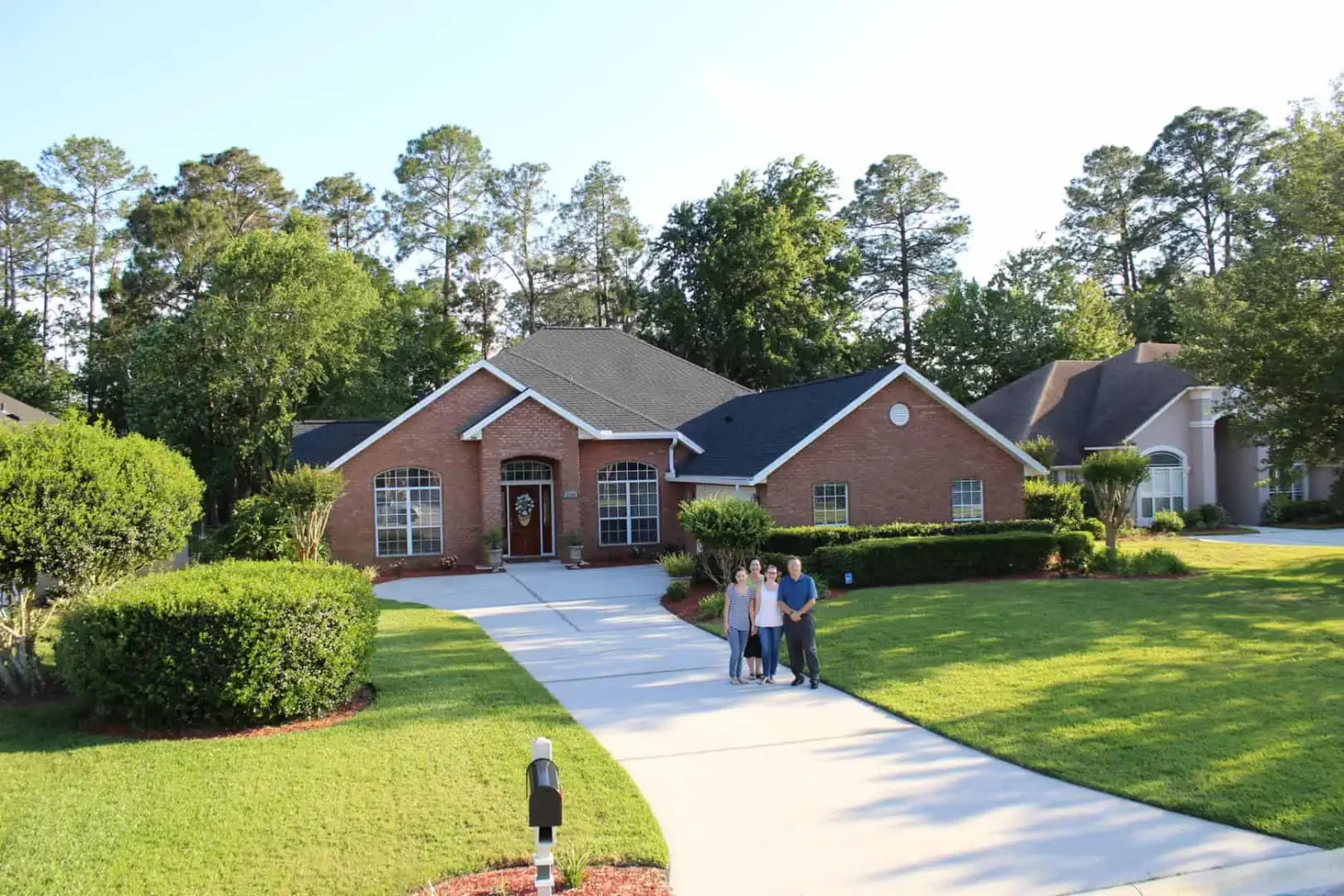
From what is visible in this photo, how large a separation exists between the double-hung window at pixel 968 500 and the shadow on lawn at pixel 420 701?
548 inches

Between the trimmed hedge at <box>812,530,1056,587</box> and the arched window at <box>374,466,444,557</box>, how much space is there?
10650 millimetres

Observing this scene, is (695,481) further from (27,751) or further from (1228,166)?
(1228,166)

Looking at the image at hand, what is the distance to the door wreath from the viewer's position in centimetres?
2695

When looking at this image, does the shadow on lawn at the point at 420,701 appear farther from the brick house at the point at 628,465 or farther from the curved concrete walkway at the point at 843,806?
the brick house at the point at 628,465

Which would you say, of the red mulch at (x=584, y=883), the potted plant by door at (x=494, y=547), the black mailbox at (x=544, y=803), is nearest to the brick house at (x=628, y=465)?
the potted plant by door at (x=494, y=547)

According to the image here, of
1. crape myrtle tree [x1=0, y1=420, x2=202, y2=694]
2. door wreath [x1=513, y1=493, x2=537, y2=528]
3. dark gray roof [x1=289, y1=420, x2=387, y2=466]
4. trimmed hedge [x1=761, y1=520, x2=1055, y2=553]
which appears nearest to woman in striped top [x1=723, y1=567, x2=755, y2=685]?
crape myrtle tree [x1=0, y1=420, x2=202, y2=694]

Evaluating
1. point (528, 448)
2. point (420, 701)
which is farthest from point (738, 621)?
point (528, 448)

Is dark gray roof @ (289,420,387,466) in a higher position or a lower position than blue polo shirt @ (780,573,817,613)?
higher

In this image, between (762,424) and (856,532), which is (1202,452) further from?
(856,532)

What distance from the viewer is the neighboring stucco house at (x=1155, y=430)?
34344mm

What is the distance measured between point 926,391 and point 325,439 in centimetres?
1772

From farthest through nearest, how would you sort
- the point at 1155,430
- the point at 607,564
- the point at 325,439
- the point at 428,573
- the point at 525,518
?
the point at 1155,430 → the point at 325,439 → the point at 525,518 → the point at 607,564 → the point at 428,573

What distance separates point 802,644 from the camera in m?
11.7

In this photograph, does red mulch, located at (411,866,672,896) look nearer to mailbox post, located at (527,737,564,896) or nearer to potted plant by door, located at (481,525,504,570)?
mailbox post, located at (527,737,564,896)
